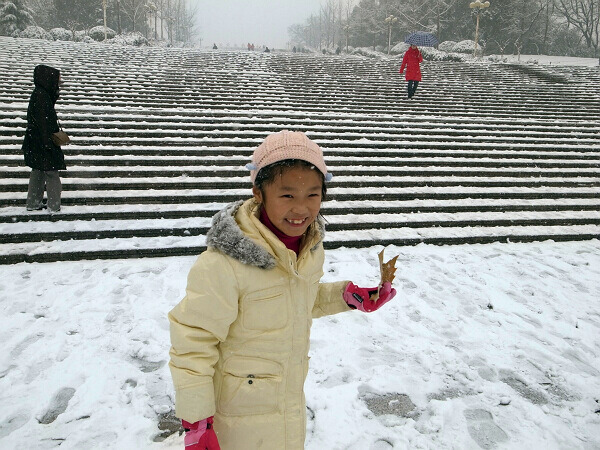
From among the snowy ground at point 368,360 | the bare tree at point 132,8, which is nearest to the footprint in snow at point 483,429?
the snowy ground at point 368,360

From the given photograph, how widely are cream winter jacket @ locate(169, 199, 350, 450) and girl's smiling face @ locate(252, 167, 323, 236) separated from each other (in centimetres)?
6

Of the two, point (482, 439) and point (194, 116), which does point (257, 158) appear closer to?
point (482, 439)

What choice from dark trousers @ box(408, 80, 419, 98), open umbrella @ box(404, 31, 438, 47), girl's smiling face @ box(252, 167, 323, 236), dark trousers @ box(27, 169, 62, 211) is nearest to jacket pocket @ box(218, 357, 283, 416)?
girl's smiling face @ box(252, 167, 323, 236)

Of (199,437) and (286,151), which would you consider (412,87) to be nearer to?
(286,151)

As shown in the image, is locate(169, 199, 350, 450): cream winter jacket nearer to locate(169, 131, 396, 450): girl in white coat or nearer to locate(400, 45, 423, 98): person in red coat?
locate(169, 131, 396, 450): girl in white coat

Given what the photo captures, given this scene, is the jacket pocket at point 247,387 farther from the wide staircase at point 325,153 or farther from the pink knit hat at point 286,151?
the wide staircase at point 325,153

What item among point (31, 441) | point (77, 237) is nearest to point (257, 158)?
point (31, 441)

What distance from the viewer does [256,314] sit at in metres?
1.21

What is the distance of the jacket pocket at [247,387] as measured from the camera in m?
1.21

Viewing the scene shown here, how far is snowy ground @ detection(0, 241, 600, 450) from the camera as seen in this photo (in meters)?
2.24

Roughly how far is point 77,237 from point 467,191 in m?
5.48

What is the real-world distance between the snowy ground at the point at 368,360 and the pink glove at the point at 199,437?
3.85 ft

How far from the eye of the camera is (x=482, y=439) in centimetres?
224

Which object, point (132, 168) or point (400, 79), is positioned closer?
point (132, 168)
